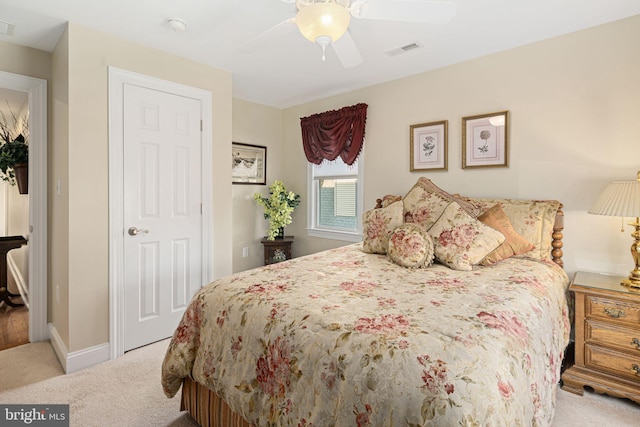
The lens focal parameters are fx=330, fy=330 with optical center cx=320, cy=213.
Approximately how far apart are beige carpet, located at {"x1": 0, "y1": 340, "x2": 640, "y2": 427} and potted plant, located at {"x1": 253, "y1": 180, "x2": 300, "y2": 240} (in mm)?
2040

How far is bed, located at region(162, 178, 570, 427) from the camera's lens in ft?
3.17

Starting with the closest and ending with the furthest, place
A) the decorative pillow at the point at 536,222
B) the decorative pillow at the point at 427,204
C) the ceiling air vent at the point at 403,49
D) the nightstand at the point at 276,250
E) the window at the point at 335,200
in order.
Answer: the decorative pillow at the point at 536,222, the decorative pillow at the point at 427,204, the ceiling air vent at the point at 403,49, the window at the point at 335,200, the nightstand at the point at 276,250

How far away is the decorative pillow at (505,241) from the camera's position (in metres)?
2.27

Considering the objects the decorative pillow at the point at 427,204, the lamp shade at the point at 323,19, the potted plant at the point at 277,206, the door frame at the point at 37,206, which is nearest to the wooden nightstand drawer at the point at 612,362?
the decorative pillow at the point at 427,204

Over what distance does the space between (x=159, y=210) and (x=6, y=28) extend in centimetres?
162

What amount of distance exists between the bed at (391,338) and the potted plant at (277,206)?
6.16ft

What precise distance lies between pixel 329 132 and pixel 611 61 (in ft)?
8.28

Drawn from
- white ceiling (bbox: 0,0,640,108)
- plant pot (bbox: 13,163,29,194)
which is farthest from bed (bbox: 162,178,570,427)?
plant pot (bbox: 13,163,29,194)

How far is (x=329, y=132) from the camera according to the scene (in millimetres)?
3930

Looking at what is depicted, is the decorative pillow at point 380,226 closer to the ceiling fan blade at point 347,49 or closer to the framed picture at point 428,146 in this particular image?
the framed picture at point 428,146

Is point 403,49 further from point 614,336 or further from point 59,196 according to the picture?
point 59,196

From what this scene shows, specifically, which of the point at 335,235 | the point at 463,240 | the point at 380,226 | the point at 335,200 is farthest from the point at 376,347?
the point at 335,200

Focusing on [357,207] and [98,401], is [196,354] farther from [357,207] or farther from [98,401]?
[357,207]

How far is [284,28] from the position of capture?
72.1 inches
